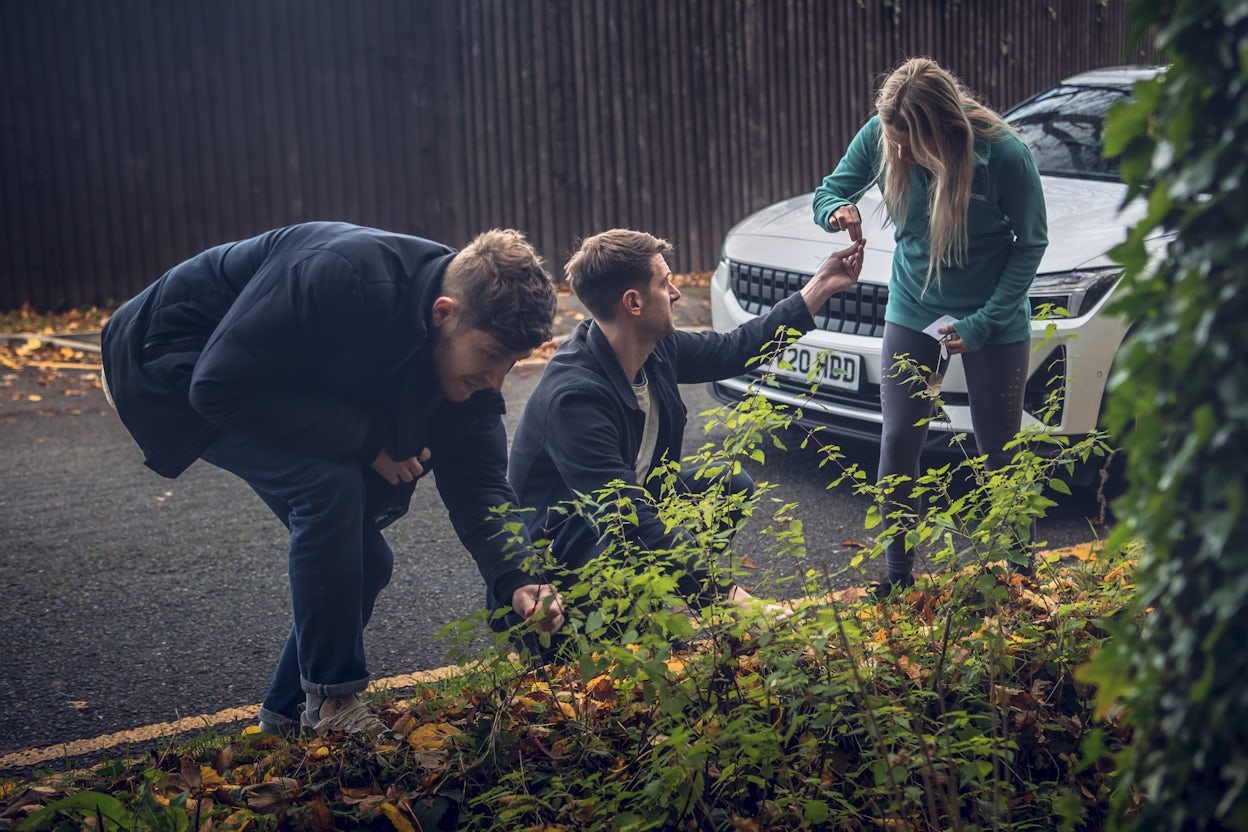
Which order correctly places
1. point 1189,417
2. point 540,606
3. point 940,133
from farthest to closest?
1. point 940,133
2. point 540,606
3. point 1189,417

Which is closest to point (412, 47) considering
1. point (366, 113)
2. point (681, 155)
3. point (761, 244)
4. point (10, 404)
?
point (366, 113)

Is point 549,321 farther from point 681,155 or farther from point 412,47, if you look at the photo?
point 681,155

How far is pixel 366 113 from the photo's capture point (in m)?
11.5

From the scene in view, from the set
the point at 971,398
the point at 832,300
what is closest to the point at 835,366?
the point at 832,300

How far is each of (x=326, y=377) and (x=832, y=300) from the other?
290 centimetres

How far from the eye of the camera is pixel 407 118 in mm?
11727

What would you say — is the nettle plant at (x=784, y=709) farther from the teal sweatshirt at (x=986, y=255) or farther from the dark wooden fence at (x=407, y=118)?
the dark wooden fence at (x=407, y=118)

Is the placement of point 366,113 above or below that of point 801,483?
above

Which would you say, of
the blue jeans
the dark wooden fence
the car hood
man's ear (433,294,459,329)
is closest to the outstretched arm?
the car hood

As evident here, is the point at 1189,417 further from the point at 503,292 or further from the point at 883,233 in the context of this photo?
the point at 883,233

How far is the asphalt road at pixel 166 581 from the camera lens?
409 centimetres

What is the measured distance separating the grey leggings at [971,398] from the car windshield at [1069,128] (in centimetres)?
225

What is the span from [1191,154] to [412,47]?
430 inches

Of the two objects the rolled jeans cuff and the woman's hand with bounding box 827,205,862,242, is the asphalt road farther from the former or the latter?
the woman's hand with bounding box 827,205,862,242
